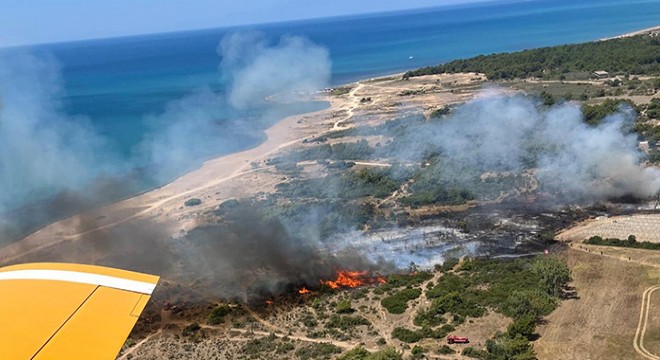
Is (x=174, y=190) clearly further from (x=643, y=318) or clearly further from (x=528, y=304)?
(x=643, y=318)

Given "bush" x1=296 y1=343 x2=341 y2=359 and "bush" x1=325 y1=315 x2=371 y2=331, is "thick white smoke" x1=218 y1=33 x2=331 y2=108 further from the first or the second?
"bush" x1=296 y1=343 x2=341 y2=359

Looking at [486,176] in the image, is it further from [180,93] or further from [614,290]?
[180,93]

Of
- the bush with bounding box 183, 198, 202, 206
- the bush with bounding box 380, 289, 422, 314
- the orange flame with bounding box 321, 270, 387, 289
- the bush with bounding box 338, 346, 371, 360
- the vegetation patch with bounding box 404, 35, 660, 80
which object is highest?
the vegetation patch with bounding box 404, 35, 660, 80

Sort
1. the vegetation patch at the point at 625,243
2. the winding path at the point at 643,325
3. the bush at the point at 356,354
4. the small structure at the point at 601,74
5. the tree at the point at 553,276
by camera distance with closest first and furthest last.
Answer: the winding path at the point at 643,325
the bush at the point at 356,354
the tree at the point at 553,276
the vegetation patch at the point at 625,243
the small structure at the point at 601,74

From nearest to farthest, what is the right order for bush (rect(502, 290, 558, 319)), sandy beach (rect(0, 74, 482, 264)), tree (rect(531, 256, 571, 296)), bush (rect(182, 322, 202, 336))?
1. bush (rect(502, 290, 558, 319))
2. bush (rect(182, 322, 202, 336))
3. tree (rect(531, 256, 571, 296))
4. sandy beach (rect(0, 74, 482, 264))

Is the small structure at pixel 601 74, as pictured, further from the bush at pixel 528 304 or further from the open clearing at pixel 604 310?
the bush at pixel 528 304

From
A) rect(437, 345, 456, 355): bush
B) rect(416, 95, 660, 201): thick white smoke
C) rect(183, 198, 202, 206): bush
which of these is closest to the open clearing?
rect(437, 345, 456, 355): bush

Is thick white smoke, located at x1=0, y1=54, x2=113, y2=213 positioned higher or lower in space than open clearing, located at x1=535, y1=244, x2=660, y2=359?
higher

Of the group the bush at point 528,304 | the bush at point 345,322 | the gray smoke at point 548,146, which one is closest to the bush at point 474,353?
the bush at point 528,304

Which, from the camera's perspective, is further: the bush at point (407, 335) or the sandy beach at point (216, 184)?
the sandy beach at point (216, 184)
